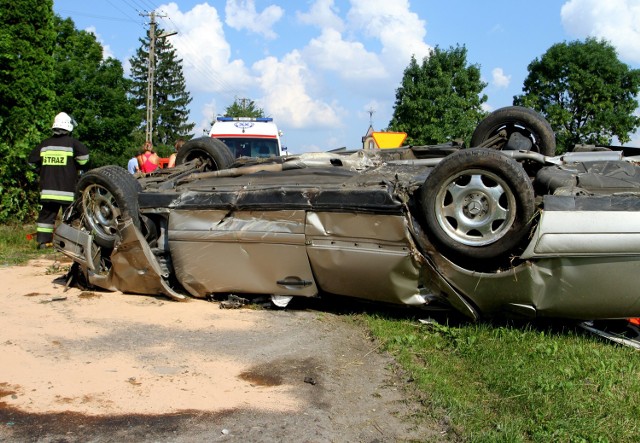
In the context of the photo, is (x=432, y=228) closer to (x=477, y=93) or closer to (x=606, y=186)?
(x=606, y=186)

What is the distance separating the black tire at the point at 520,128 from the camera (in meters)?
5.54

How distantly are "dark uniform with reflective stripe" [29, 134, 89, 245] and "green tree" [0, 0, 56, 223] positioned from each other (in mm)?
2092

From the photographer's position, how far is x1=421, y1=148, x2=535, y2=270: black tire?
3.93 meters

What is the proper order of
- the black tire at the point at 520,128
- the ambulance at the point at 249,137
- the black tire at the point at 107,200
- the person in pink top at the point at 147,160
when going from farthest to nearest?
the ambulance at the point at 249,137 < the person in pink top at the point at 147,160 < the black tire at the point at 520,128 < the black tire at the point at 107,200

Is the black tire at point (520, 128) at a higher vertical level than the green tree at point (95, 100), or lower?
lower

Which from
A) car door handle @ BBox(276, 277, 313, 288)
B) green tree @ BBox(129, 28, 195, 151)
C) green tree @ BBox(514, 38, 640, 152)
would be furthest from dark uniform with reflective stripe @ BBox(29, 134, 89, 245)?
green tree @ BBox(129, 28, 195, 151)

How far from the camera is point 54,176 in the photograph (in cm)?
783

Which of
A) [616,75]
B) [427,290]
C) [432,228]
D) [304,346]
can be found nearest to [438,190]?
[432,228]

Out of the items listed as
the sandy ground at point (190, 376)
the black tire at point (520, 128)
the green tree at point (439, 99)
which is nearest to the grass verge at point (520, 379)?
the sandy ground at point (190, 376)

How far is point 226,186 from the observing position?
200 inches

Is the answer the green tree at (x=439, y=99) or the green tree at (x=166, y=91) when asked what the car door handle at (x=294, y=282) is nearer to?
the green tree at (x=439, y=99)

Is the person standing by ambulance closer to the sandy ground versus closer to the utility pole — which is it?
the sandy ground

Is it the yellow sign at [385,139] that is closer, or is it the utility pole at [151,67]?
the yellow sign at [385,139]

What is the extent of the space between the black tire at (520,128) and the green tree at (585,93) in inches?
1183
